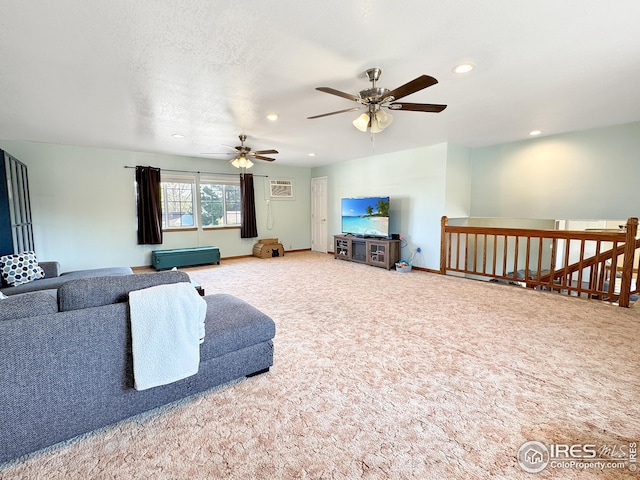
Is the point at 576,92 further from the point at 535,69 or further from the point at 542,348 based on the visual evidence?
the point at 542,348

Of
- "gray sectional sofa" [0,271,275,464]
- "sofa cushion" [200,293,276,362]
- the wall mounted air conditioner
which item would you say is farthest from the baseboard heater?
"gray sectional sofa" [0,271,275,464]

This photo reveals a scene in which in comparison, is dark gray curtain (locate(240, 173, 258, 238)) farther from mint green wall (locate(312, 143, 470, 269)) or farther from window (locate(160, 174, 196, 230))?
mint green wall (locate(312, 143, 470, 269))

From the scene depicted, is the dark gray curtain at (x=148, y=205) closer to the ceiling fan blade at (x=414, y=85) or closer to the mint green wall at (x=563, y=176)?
the ceiling fan blade at (x=414, y=85)

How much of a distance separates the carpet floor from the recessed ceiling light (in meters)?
2.35

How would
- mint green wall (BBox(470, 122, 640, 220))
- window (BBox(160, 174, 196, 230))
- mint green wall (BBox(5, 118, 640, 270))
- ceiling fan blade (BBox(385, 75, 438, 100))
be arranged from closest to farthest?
1. ceiling fan blade (BBox(385, 75, 438, 100))
2. mint green wall (BBox(470, 122, 640, 220))
3. mint green wall (BBox(5, 118, 640, 270))
4. window (BBox(160, 174, 196, 230))

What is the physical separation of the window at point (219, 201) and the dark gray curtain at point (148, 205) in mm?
926

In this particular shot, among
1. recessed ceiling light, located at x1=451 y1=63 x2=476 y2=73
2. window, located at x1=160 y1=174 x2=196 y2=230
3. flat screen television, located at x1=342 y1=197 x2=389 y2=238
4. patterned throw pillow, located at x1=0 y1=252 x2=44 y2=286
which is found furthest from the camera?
window, located at x1=160 y1=174 x2=196 y2=230

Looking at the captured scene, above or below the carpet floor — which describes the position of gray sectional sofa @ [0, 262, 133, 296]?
above

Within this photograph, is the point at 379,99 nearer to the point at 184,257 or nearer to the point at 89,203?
the point at 184,257

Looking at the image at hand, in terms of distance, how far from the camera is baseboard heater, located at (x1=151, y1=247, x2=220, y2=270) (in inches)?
223

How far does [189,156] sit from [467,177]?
572 centimetres

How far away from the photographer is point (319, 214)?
797 centimetres

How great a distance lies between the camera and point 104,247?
5.57 meters

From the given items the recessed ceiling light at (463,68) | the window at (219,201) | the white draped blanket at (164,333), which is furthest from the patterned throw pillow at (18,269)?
the recessed ceiling light at (463,68)
